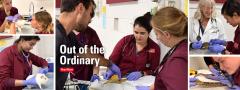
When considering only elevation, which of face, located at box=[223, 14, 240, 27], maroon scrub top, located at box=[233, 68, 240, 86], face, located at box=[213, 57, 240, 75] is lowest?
maroon scrub top, located at box=[233, 68, 240, 86]

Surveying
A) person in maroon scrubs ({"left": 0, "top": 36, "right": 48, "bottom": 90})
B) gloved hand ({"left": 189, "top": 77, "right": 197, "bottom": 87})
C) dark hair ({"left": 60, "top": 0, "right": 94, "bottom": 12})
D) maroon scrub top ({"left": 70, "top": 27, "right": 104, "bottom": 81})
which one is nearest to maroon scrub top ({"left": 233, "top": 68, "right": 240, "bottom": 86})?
gloved hand ({"left": 189, "top": 77, "right": 197, "bottom": 87})

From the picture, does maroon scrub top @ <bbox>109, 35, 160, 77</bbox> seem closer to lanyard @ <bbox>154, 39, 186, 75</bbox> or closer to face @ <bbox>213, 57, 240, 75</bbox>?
lanyard @ <bbox>154, 39, 186, 75</bbox>

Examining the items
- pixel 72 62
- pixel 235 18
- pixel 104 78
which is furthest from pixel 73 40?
pixel 235 18

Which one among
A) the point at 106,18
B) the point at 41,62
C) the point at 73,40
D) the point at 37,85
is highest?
the point at 106,18

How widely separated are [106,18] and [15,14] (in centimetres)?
50

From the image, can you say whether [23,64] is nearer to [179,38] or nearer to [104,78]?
[104,78]

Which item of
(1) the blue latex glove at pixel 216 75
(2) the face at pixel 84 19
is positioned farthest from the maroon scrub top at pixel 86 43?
(1) the blue latex glove at pixel 216 75

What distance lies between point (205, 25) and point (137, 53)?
0.40 m

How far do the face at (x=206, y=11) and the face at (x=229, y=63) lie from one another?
238 millimetres

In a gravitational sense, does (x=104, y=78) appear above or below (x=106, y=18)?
below

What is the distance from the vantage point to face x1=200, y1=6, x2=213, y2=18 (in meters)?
1.98

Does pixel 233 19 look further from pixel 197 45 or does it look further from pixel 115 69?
pixel 115 69

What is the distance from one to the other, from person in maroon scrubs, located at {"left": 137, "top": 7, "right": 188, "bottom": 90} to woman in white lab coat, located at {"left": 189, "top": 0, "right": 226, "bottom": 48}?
50mm

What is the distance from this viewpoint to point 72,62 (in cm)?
199
